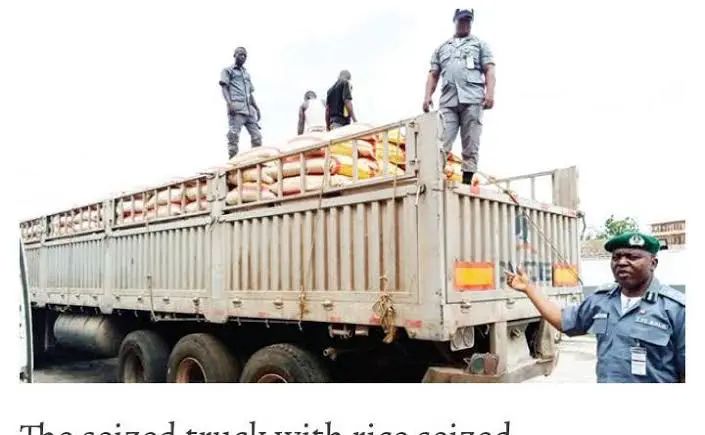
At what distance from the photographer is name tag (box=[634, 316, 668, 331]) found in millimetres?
2525

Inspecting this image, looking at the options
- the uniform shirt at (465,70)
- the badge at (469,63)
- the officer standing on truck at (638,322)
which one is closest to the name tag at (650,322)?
the officer standing on truck at (638,322)

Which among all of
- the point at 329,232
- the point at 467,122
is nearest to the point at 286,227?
the point at 329,232

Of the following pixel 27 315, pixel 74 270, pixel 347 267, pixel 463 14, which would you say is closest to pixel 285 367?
pixel 347 267

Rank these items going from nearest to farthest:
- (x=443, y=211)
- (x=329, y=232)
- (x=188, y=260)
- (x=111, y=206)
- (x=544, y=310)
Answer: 1. (x=544, y=310)
2. (x=443, y=211)
3. (x=329, y=232)
4. (x=188, y=260)
5. (x=111, y=206)

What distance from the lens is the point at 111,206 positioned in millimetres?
5734

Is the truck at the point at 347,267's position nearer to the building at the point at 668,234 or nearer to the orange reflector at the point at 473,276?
the orange reflector at the point at 473,276

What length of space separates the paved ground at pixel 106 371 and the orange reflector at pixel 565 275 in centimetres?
237

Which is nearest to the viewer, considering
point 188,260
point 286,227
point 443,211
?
point 443,211

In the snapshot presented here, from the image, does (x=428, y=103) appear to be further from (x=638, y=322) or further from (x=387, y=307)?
(x=638, y=322)

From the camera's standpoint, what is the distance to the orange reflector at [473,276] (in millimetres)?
3127

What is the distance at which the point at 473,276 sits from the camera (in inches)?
128

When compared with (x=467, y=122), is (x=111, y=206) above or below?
below

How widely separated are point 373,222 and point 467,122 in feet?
4.32

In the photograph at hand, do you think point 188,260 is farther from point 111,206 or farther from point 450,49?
point 450,49
